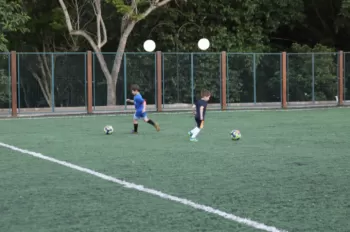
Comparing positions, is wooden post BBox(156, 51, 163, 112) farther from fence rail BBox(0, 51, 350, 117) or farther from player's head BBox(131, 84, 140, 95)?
player's head BBox(131, 84, 140, 95)

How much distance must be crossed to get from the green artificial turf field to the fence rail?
11761 millimetres

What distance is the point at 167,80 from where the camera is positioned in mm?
30094

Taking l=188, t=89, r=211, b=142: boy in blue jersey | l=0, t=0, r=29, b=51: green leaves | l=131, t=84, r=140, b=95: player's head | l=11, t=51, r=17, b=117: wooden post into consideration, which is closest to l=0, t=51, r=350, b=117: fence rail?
l=11, t=51, r=17, b=117: wooden post

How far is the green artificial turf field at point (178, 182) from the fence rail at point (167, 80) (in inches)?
463

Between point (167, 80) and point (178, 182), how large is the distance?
2138cm

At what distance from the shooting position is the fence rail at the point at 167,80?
28.0 meters

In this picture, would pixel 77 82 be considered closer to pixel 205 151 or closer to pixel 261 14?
pixel 261 14

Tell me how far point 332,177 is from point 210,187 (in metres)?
1.73

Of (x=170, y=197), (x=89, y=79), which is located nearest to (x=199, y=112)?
(x=170, y=197)

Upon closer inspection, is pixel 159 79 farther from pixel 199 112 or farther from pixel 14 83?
pixel 199 112

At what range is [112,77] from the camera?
2967 cm

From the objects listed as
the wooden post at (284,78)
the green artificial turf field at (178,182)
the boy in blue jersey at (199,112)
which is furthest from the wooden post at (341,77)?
the boy in blue jersey at (199,112)

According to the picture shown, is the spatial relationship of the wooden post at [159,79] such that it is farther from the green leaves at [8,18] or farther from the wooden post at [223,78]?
the green leaves at [8,18]

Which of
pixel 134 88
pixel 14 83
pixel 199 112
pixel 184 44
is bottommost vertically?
pixel 199 112
